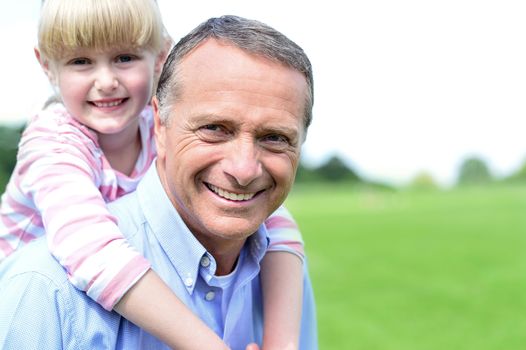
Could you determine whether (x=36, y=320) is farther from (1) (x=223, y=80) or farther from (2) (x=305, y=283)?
(2) (x=305, y=283)

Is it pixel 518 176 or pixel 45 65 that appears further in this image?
pixel 518 176

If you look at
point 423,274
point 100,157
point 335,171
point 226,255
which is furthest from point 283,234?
point 335,171

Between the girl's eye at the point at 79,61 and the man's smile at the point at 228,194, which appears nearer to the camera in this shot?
the man's smile at the point at 228,194

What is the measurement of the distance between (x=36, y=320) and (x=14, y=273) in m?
0.16

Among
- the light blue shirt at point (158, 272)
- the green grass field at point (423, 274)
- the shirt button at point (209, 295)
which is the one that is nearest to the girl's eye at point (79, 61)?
the light blue shirt at point (158, 272)

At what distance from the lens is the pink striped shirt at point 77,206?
2.30 m

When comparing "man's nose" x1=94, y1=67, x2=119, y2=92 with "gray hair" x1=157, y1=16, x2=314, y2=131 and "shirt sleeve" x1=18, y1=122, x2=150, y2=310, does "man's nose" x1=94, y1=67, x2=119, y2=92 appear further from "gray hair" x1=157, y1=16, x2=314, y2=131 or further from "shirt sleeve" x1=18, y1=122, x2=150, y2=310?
"gray hair" x1=157, y1=16, x2=314, y2=131

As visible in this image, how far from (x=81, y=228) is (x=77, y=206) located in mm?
96

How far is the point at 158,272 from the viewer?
2.48m

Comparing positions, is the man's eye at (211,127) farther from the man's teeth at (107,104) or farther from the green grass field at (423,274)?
the green grass field at (423,274)

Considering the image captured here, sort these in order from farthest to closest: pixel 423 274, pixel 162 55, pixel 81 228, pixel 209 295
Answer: pixel 423 274
pixel 162 55
pixel 209 295
pixel 81 228

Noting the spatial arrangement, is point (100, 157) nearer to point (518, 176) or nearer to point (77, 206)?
point (77, 206)

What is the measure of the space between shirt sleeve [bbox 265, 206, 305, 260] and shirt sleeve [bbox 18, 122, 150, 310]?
2.14ft

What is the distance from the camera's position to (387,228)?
25141 millimetres
